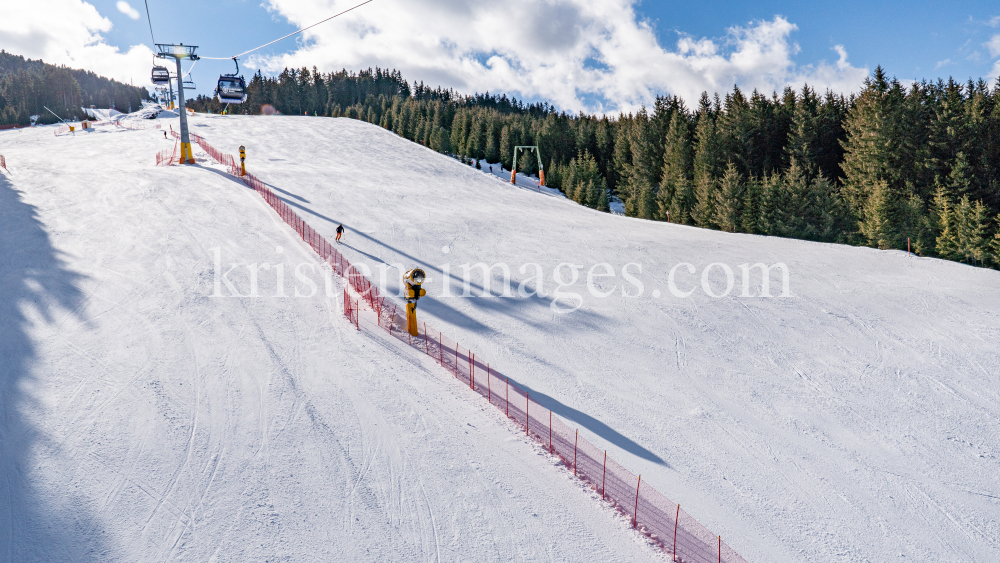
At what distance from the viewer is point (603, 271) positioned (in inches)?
777

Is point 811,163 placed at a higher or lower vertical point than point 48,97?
lower

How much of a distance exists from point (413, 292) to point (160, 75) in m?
35.4

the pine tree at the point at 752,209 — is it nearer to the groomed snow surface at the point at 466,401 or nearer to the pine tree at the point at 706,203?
the pine tree at the point at 706,203

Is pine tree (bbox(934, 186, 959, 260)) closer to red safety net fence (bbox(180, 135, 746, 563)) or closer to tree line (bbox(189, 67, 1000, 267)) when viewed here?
tree line (bbox(189, 67, 1000, 267))

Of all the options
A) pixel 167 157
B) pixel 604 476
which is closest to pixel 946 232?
pixel 604 476

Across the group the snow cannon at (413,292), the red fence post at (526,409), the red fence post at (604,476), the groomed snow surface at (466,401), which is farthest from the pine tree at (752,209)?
the red fence post at (604,476)

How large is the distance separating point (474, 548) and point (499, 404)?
12.7 feet

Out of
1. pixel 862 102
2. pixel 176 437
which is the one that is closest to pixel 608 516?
pixel 176 437

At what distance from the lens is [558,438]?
9789 mm

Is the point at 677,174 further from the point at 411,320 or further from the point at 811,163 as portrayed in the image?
the point at 411,320

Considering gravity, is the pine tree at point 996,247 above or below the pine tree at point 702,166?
below

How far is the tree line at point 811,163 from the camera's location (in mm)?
27062

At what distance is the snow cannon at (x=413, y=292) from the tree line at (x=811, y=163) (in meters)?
21.2

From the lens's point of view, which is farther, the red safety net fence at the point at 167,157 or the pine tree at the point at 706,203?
the pine tree at the point at 706,203
